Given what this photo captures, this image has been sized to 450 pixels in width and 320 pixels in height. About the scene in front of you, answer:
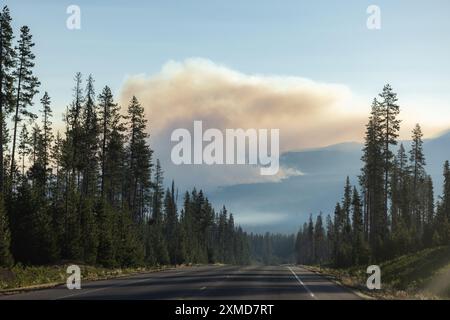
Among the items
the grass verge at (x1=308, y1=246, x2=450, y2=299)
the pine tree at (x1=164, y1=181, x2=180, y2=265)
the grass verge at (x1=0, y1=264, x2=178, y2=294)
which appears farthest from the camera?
the pine tree at (x1=164, y1=181, x2=180, y2=265)

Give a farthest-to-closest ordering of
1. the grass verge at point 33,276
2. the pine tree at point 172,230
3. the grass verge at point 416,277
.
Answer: the pine tree at point 172,230
the grass verge at point 416,277
the grass verge at point 33,276

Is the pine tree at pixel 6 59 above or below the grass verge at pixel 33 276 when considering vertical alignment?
above

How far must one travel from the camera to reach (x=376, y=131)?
78.0 m

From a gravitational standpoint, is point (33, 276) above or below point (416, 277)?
above

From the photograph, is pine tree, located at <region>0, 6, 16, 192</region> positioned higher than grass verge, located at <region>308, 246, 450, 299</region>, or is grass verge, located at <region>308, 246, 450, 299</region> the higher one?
pine tree, located at <region>0, 6, 16, 192</region>

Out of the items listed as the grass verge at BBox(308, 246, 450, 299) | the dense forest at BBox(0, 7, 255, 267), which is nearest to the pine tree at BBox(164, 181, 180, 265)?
the dense forest at BBox(0, 7, 255, 267)

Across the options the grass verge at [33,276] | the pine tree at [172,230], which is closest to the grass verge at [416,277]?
the grass verge at [33,276]

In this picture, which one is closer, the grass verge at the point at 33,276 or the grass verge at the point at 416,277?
the grass verge at the point at 33,276

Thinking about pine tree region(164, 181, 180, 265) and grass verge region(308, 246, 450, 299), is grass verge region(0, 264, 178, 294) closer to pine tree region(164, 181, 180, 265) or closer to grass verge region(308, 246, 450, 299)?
grass verge region(308, 246, 450, 299)

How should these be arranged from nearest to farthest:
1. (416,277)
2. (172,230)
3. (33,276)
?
(33,276) < (416,277) < (172,230)

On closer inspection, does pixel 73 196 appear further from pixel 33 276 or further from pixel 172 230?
pixel 172 230

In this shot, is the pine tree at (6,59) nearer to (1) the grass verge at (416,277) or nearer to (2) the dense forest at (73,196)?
(2) the dense forest at (73,196)

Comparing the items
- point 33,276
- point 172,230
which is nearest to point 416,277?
point 33,276
